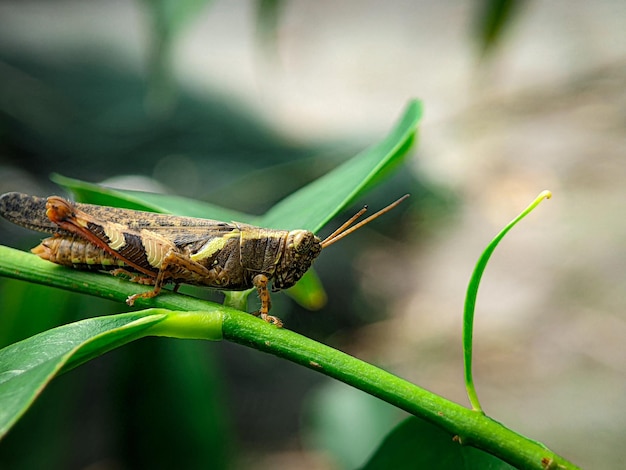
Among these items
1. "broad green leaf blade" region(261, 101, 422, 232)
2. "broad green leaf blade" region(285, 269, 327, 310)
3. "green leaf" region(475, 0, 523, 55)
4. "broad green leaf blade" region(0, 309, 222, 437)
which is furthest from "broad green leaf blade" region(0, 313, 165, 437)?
"green leaf" region(475, 0, 523, 55)

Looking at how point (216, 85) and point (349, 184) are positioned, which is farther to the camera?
point (216, 85)

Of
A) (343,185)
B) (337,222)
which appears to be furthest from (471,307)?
(337,222)

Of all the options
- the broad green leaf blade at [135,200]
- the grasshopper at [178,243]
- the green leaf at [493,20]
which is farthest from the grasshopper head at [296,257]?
the green leaf at [493,20]

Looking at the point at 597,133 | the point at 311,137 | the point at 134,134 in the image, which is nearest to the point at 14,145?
the point at 134,134

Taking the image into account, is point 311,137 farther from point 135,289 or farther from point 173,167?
point 135,289

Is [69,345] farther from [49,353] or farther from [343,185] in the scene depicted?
[343,185]

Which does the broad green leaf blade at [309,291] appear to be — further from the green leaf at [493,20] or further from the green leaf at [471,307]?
the green leaf at [493,20]
